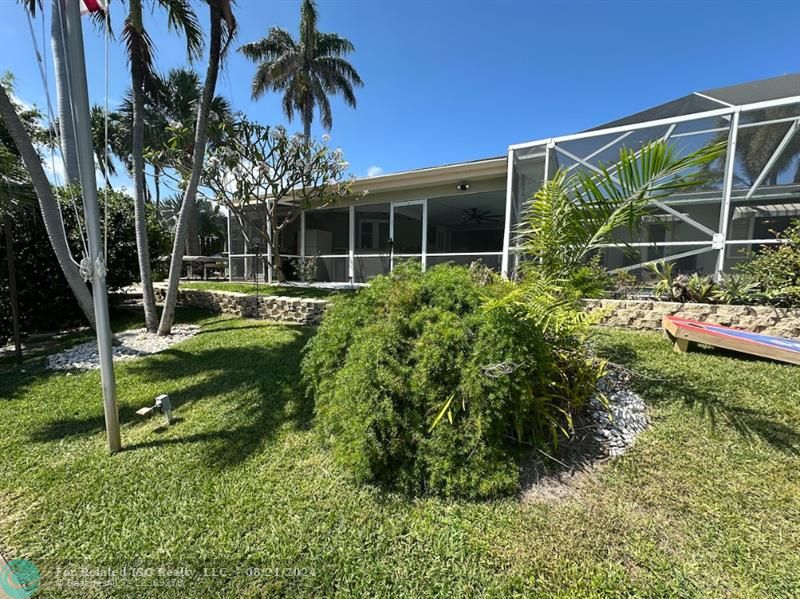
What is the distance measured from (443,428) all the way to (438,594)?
2.76 ft

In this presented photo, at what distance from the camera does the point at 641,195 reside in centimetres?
Answer: 226

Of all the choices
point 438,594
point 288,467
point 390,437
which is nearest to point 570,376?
point 390,437

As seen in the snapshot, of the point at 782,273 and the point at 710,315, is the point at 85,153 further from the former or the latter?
the point at 782,273

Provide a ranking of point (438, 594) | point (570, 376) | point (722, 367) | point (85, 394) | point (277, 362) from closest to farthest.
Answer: point (438, 594) < point (570, 376) < point (722, 367) < point (85, 394) < point (277, 362)

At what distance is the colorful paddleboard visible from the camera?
338cm

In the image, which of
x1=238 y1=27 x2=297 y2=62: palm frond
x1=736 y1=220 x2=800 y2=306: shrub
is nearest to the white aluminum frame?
x1=736 y1=220 x2=800 y2=306: shrub

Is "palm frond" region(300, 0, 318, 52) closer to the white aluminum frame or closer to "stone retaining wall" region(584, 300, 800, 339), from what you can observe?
the white aluminum frame

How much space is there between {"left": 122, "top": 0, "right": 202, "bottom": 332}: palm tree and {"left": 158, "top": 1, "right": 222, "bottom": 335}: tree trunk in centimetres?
56

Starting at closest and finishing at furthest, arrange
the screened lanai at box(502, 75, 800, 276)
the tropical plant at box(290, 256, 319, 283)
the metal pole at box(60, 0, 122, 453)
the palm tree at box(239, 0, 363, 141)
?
the metal pole at box(60, 0, 122, 453) → the screened lanai at box(502, 75, 800, 276) → the tropical plant at box(290, 256, 319, 283) → the palm tree at box(239, 0, 363, 141)

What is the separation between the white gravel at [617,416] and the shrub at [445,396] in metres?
0.33

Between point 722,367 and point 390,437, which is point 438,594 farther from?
point 722,367

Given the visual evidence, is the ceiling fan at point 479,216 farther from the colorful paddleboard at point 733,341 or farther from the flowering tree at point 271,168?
the colorful paddleboard at point 733,341
